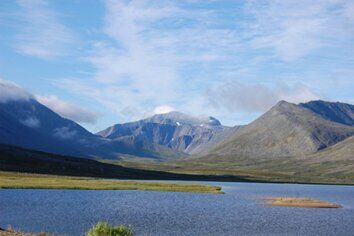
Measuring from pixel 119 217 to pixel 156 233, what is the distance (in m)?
18.1

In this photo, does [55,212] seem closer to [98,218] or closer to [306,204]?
[98,218]

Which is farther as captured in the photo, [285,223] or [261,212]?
[261,212]

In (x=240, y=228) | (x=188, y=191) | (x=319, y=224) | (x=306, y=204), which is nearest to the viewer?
(x=240, y=228)

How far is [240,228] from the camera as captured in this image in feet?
237

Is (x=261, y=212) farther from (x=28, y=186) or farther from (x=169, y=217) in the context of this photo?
(x=28, y=186)

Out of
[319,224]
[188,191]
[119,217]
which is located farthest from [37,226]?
[188,191]

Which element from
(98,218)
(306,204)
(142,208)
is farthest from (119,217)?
(306,204)

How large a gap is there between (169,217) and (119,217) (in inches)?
304

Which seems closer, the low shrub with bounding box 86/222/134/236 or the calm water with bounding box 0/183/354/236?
the low shrub with bounding box 86/222/134/236

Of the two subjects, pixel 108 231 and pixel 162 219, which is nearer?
pixel 108 231

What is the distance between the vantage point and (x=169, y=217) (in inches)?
3204

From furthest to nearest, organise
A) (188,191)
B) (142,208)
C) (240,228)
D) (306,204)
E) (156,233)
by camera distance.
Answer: (188,191), (306,204), (142,208), (240,228), (156,233)

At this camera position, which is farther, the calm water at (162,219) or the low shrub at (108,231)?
the calm water at (162,219)

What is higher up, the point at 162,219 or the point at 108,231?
the point at 162,219
